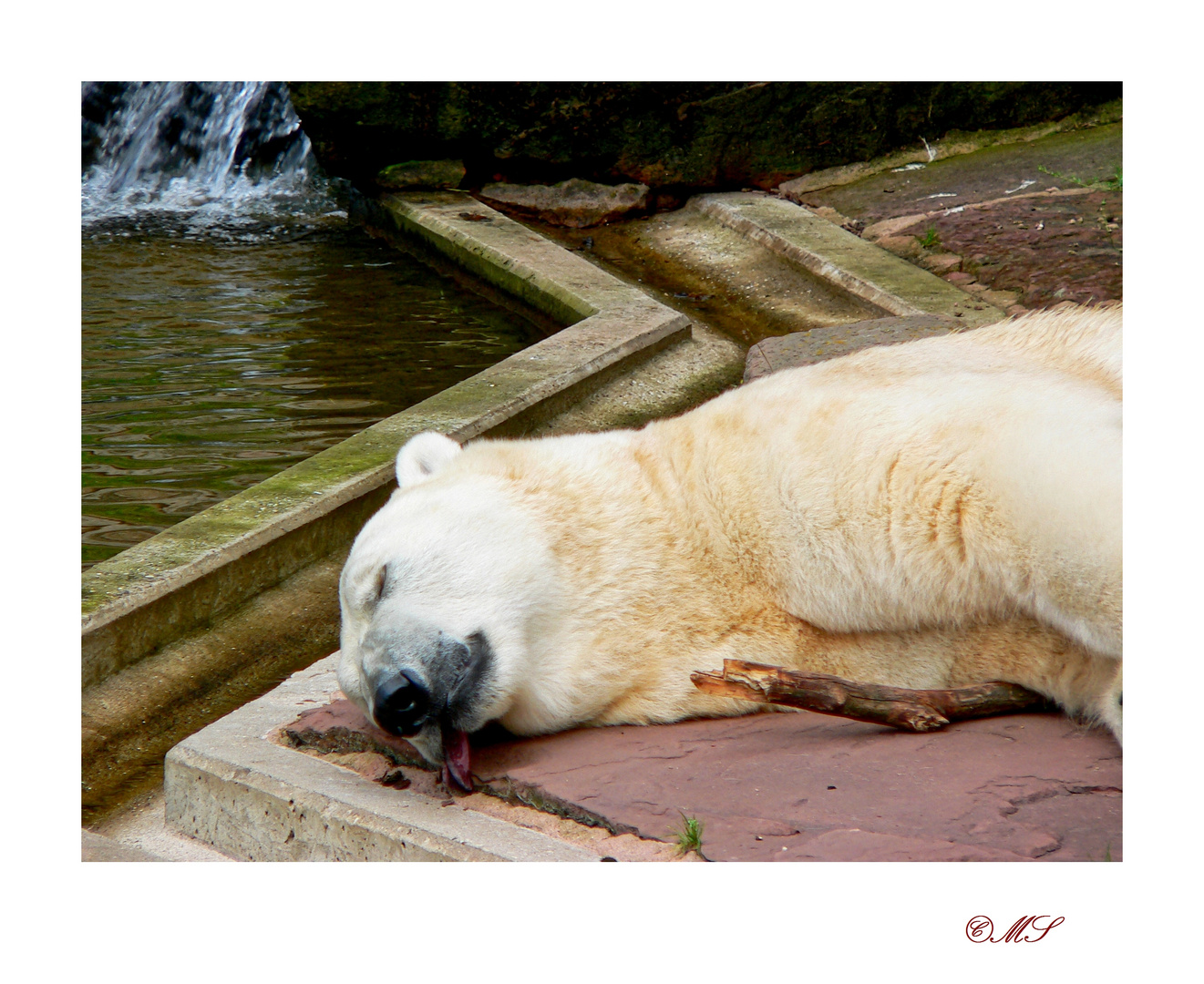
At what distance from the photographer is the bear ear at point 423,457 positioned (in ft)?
9.98

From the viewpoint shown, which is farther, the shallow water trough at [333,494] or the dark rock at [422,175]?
the dark rock at [422,175]

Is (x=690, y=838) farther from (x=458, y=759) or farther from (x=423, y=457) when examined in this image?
(x=423, y=457)

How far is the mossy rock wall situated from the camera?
771 cm

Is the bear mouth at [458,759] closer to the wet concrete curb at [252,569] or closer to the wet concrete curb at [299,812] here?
the wet concrete curb at [299,812]

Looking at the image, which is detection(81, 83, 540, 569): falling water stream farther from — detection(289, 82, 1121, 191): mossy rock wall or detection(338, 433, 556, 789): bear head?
detection(338, 433, 556, 789): bear head

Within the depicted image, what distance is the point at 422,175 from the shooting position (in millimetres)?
8102

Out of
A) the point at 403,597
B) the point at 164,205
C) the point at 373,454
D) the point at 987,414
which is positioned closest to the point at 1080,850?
the point at 987,414

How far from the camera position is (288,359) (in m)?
6.02

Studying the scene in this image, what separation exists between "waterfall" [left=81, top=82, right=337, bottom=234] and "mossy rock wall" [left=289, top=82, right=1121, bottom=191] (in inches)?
37.8

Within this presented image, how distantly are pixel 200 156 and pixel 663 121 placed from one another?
151 inches

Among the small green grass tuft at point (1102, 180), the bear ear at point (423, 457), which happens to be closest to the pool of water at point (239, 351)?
the bear ear at point (423, 457)

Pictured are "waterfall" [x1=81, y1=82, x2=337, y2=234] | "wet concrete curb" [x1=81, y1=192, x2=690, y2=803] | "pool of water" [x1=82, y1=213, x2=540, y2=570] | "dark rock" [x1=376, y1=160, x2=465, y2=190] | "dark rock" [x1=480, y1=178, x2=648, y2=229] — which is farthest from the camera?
"waterfall" [x1=81, y1=82, x2=337, y2=234]

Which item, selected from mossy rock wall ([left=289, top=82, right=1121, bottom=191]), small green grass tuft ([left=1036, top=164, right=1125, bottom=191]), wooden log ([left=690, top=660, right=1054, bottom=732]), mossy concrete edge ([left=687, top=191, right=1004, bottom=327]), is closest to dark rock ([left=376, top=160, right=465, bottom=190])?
mossy rock wall ([left=289, top=82, right=1121, bottom=191])

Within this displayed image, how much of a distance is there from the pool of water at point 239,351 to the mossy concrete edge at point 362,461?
0.37 m
